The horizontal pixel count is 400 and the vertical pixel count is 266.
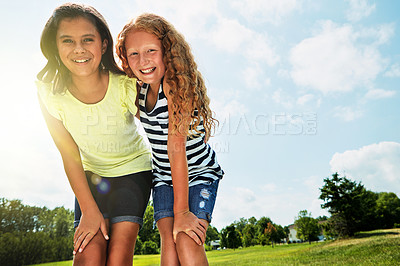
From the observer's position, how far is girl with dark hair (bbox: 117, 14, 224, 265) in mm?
2365

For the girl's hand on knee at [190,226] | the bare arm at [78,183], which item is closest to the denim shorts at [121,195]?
the bare arm at [78,183]

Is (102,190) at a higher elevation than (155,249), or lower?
higher

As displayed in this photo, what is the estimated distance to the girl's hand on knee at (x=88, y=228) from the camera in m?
2.29

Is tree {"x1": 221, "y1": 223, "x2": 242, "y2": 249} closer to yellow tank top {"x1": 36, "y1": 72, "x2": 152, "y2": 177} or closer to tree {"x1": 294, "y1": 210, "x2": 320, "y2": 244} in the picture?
tree {"x1": 294, "y1": 210, "x2": 320, "y2": 244}

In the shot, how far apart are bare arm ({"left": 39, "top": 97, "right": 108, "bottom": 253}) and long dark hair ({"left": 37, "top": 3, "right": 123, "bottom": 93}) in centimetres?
27

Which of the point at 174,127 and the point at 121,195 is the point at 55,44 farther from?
the point at 121,195

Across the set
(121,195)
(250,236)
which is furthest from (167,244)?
(250,236)

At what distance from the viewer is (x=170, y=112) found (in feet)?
8.20

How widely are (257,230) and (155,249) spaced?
931 inches

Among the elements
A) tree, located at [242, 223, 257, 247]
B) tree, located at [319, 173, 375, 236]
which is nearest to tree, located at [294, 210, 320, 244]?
tree, located at [242, 223, 257, 247]

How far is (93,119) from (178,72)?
33.9 inches

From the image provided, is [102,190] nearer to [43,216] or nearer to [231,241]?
A: [43,216]

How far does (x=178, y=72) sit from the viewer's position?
252cm

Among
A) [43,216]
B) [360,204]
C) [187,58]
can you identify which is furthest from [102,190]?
[360,204]
